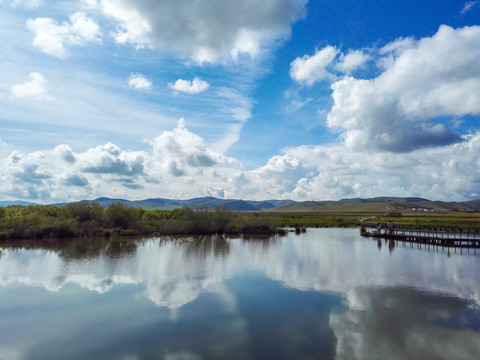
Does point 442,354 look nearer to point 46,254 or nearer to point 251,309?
point 251,309

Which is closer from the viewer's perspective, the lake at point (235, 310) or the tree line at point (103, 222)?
the lake at point (235, 310)

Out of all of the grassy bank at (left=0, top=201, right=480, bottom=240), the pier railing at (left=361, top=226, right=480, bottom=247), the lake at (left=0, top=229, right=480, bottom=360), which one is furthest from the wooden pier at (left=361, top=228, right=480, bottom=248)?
the grassy bank at (left=0, top=201, right=480, bottom=240)

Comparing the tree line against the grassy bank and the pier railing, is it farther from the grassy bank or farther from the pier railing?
the pier railing

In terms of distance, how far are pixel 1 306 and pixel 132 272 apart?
8179mm

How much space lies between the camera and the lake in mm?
10547

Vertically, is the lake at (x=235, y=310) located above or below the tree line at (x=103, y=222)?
below

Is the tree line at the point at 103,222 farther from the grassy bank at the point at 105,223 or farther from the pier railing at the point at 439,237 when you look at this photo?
the pier railing at the point at 439,237

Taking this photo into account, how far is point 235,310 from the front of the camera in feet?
47.5

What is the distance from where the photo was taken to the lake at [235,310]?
10.5 meters

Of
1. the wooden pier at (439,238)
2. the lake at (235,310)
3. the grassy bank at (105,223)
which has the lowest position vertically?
the lake at (235,310)

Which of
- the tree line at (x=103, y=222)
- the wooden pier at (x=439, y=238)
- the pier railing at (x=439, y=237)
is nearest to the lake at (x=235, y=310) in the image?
the wooden pier at (x=439, y=238)

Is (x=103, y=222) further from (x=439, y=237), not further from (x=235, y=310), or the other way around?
(x=439, y=237)

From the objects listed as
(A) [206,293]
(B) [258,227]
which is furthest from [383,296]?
(B) [258,227]

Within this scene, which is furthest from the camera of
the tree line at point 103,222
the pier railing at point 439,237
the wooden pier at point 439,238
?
the tree line at point 103,222
